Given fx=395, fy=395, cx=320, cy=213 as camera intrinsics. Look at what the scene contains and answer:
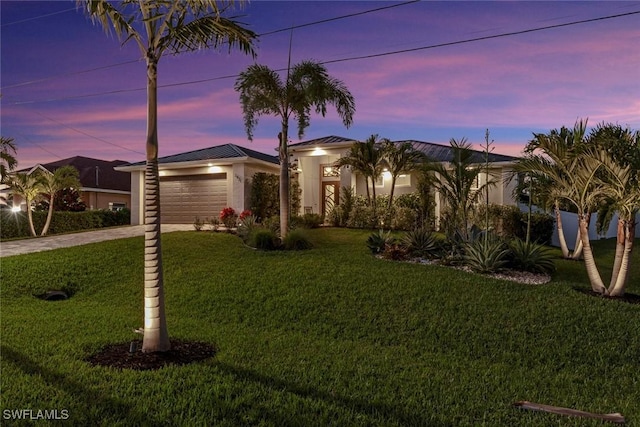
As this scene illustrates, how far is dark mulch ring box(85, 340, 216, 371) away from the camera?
4504mm

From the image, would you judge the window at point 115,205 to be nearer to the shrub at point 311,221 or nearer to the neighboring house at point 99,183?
the neighboring house at point 99,183

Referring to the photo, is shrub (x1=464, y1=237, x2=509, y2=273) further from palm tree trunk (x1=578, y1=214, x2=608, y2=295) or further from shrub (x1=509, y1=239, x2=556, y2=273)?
palm tree trunk (x1=578, y1=214, x2=608, y2=295)

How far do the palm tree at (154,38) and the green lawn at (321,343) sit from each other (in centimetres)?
82

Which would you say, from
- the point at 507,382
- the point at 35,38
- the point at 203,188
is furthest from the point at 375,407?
the point at 203,188

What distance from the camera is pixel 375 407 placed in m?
3.54

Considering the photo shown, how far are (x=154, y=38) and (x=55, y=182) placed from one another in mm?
16077

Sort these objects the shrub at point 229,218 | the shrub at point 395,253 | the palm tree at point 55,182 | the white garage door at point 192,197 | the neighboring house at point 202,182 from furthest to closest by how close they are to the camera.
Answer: the white garage door at point 192,197 → the neighboring house at point 202,182 → the palm tree at point 55,182 → the shrub at point 229,218 → the shrub at point 395,253

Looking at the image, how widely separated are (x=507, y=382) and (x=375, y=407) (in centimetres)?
177

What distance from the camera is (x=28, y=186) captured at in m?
17.0

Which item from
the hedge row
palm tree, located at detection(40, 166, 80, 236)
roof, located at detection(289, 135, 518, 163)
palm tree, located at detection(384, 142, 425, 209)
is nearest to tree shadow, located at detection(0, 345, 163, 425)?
palm tree, located at detection(384, 142, 425, 209)

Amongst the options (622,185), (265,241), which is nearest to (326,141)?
(265,241)

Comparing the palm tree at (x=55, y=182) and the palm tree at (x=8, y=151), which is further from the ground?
the palm tree at (x=8, y=151)

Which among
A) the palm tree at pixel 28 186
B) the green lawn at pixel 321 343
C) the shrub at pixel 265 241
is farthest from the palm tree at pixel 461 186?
the palm tree at pixel 28 186

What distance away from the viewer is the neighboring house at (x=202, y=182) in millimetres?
18344
